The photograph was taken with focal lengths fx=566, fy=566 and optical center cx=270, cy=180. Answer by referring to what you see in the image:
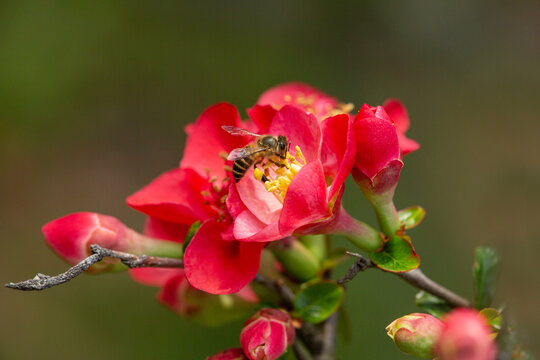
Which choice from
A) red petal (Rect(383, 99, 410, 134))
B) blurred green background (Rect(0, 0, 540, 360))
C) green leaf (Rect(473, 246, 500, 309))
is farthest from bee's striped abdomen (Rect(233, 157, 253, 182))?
blurred green background (Rect(0, 0, 540, 360))

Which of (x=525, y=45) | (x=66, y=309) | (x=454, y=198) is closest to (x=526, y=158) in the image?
(x=454, y=198)

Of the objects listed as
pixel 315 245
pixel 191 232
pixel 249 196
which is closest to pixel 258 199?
pixel 249 196

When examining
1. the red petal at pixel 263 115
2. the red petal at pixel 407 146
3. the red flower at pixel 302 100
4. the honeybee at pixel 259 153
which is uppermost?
the red petal at pixel 263 115

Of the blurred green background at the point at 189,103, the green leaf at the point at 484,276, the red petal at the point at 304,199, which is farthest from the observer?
the blurred green background at the point at 189,103

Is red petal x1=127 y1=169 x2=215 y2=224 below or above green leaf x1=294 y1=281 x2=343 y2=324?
above

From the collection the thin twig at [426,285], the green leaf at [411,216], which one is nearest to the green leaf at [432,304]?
the thin twig at [426,285]

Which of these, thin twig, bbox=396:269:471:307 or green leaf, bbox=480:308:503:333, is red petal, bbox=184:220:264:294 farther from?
green leaf, bbox=480:308:503:333

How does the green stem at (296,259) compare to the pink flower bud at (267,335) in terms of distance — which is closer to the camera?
the pink flower bud at (267,335)

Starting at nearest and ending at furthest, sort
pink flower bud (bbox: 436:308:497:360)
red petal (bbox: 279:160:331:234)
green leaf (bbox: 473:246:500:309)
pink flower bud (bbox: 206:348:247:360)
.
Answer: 1. pink flower bud (bbox: 436:308:497:360)
2. red petal (bbox: 279:160:331:234)
3. pink flower bud (bbox: 206:348:247:360)
4. green leaf (bbox: 473:246:500:309)

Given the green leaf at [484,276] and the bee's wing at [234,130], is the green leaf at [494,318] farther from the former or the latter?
the bee's wing at [234,130]
